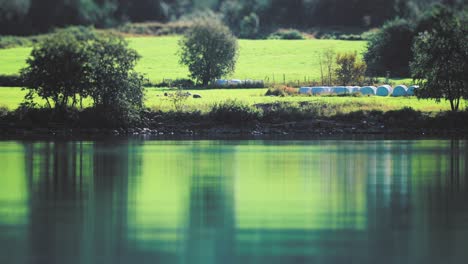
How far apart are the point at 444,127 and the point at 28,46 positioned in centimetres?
6670

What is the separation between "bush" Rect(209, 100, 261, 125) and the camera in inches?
3219

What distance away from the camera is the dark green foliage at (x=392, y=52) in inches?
4407

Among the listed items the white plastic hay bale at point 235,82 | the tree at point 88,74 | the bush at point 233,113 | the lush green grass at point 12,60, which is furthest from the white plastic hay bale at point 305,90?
the lush green grass at point 12,60

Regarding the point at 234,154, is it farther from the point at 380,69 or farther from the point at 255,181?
the point at 380,69

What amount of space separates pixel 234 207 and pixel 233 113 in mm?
45745

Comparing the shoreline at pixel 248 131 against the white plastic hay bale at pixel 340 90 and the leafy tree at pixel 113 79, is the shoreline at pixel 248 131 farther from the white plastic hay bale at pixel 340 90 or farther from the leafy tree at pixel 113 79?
the white plastic hay bale at pixel 340 90

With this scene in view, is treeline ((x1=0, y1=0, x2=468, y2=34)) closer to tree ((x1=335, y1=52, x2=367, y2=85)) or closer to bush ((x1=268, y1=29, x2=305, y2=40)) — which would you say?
bush ((x1=268, y1=29, x2=305, y2=40))

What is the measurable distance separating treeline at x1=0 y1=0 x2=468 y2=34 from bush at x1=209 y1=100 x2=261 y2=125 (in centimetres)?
5681

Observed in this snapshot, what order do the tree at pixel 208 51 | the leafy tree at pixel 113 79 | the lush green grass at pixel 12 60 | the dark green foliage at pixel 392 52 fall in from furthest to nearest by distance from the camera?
the dark green foliage at pixel 392 52 < the lush green grass at pixel 12 60 < the tree at pixel 208 51 < the leafy tree at pixel 113 79

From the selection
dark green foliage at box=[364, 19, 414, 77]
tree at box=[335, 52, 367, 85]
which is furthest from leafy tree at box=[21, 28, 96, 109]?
dark green foliage at box=[364, 19, 414, 77]

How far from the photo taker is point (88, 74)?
81125mm

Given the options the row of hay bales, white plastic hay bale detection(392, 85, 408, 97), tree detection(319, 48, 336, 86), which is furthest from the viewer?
tree detection(319, 48, 336, 86)

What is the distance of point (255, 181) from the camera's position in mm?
44562

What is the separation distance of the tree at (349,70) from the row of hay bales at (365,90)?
755cm
